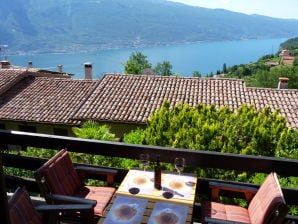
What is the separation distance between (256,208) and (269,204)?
334 millimetres

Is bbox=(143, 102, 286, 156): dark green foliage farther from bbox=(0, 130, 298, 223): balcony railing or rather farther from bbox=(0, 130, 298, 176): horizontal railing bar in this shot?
bbox=(0, 130, 298, 176): horizontal railing bar

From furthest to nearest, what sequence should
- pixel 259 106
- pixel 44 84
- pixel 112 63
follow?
pixel 112 63 → pixel 44 84 → pixel 259 106

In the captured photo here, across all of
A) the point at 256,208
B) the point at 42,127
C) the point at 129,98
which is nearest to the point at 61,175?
the point at 256,208

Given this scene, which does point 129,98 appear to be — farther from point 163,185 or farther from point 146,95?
point 163,185

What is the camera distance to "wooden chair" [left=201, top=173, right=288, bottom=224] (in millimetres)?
2854

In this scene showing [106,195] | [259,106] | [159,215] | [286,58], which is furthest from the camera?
[286,58]

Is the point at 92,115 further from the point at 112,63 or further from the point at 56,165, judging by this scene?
the point at 112,63

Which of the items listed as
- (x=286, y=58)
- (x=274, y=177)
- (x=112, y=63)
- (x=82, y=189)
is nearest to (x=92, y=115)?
(x=82, y=189)

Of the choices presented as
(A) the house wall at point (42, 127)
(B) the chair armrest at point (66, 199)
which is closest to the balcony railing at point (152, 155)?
(B) the chair armrest at point (66, 199)

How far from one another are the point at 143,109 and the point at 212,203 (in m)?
14.1

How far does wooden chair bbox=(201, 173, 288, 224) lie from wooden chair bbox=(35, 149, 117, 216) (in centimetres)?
108

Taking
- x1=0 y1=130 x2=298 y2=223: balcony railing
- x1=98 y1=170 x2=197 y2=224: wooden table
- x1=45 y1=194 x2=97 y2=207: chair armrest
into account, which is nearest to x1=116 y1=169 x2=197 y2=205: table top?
x1=98 y1=170 x2=197 y2=224: wooden table

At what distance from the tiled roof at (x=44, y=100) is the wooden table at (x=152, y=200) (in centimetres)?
1601

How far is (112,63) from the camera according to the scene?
184625mm
